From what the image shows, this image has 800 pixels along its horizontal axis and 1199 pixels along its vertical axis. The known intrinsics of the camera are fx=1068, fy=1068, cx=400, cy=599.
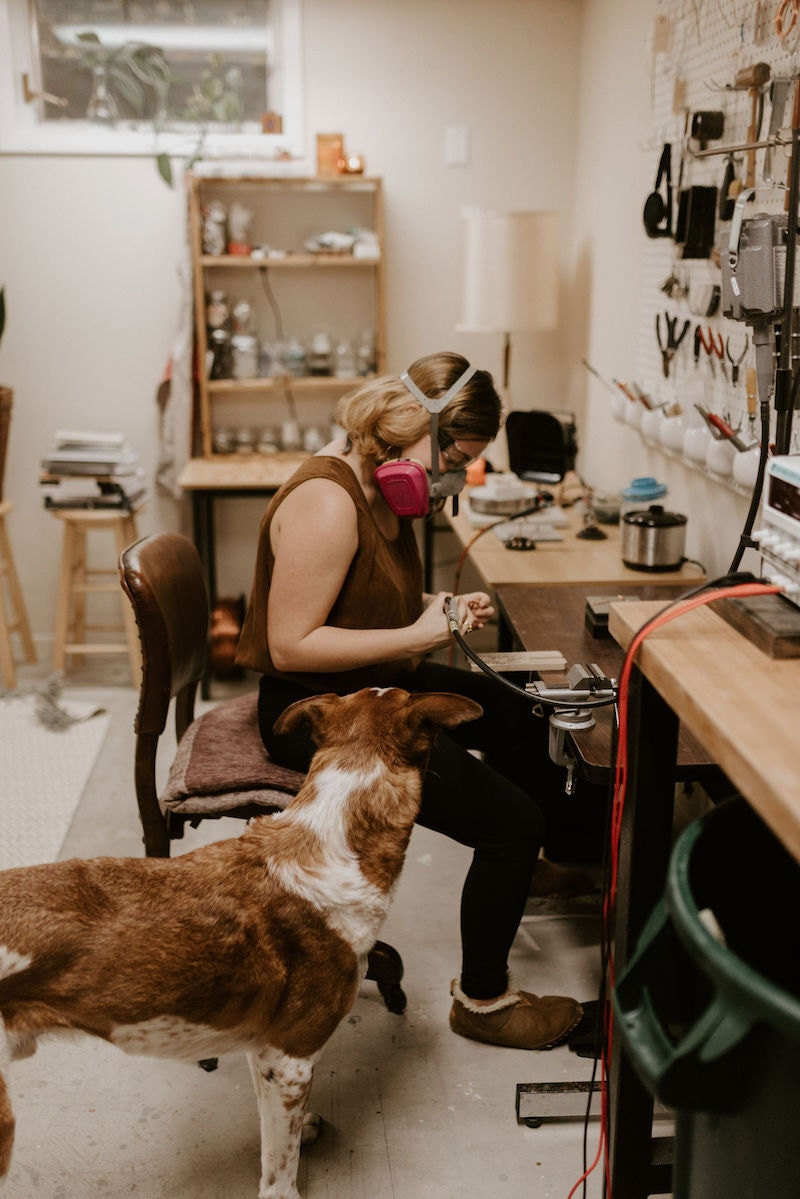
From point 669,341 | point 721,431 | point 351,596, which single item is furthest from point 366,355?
point 351,596

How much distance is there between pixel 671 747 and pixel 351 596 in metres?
0.95

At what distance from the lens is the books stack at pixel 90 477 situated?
3875 millimetres

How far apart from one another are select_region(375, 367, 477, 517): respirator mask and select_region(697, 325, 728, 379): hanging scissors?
0.75 metres

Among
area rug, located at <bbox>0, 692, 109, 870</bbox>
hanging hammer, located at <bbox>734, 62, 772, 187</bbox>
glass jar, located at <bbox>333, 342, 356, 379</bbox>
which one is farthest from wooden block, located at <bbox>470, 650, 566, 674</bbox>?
glass jar, located at <bbox>333, 342, 356, 379</bbox>

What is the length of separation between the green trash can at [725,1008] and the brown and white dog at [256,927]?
1.79 ft

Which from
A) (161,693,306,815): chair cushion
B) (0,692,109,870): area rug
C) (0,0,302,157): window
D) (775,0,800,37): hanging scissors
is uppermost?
(0,0,302,157): window

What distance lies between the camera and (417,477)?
2076 mm

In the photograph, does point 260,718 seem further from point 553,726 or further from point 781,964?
point 781,964

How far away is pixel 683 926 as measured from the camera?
0.89m

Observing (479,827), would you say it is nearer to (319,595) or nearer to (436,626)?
(436,626)

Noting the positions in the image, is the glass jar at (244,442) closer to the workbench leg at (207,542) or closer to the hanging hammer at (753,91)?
the workbench leg at (207,542)

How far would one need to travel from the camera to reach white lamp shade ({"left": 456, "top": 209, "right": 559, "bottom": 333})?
11.8ft

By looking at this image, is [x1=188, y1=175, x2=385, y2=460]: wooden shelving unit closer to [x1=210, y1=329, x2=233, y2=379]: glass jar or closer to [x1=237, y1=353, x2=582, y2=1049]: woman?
[x1=210, y1=329, x2=233, y2=379]: glass jar

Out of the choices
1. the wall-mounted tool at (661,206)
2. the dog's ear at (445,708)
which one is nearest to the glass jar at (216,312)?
the wall-mounted tool at (661,206)
